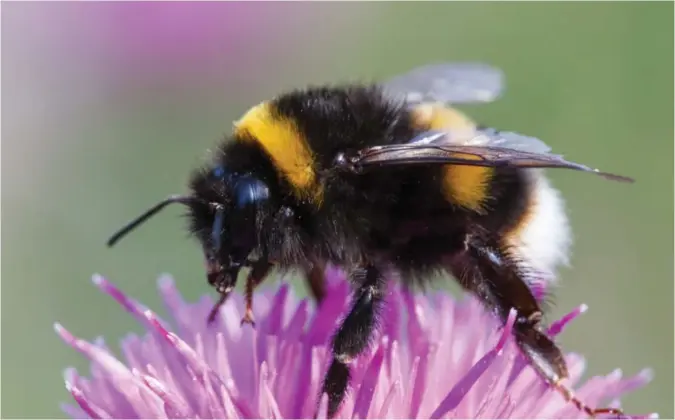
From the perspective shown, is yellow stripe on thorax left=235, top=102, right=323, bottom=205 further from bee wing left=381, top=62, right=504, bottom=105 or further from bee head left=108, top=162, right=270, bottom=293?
bee wing left=381, top=62, right=504, bottom=105

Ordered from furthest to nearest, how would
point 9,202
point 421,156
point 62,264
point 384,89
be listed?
point 9,202 < point 62,264 < point 384,89 < point 421,156

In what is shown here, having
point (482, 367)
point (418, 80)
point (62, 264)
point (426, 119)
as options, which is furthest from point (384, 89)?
point (62, 264)

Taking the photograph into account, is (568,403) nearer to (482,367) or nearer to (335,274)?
(482,367)

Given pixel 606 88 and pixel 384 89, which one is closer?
pixel 384 89

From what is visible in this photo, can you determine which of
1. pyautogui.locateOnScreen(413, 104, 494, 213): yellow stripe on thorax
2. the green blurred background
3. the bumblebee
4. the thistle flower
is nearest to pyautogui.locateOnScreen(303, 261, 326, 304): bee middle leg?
the thistle flower

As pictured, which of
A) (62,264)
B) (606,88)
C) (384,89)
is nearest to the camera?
(384,89)

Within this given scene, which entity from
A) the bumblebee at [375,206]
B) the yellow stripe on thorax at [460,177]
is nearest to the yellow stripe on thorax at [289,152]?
the bumblebee at [375,206]

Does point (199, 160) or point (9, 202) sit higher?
point (199, 160)
